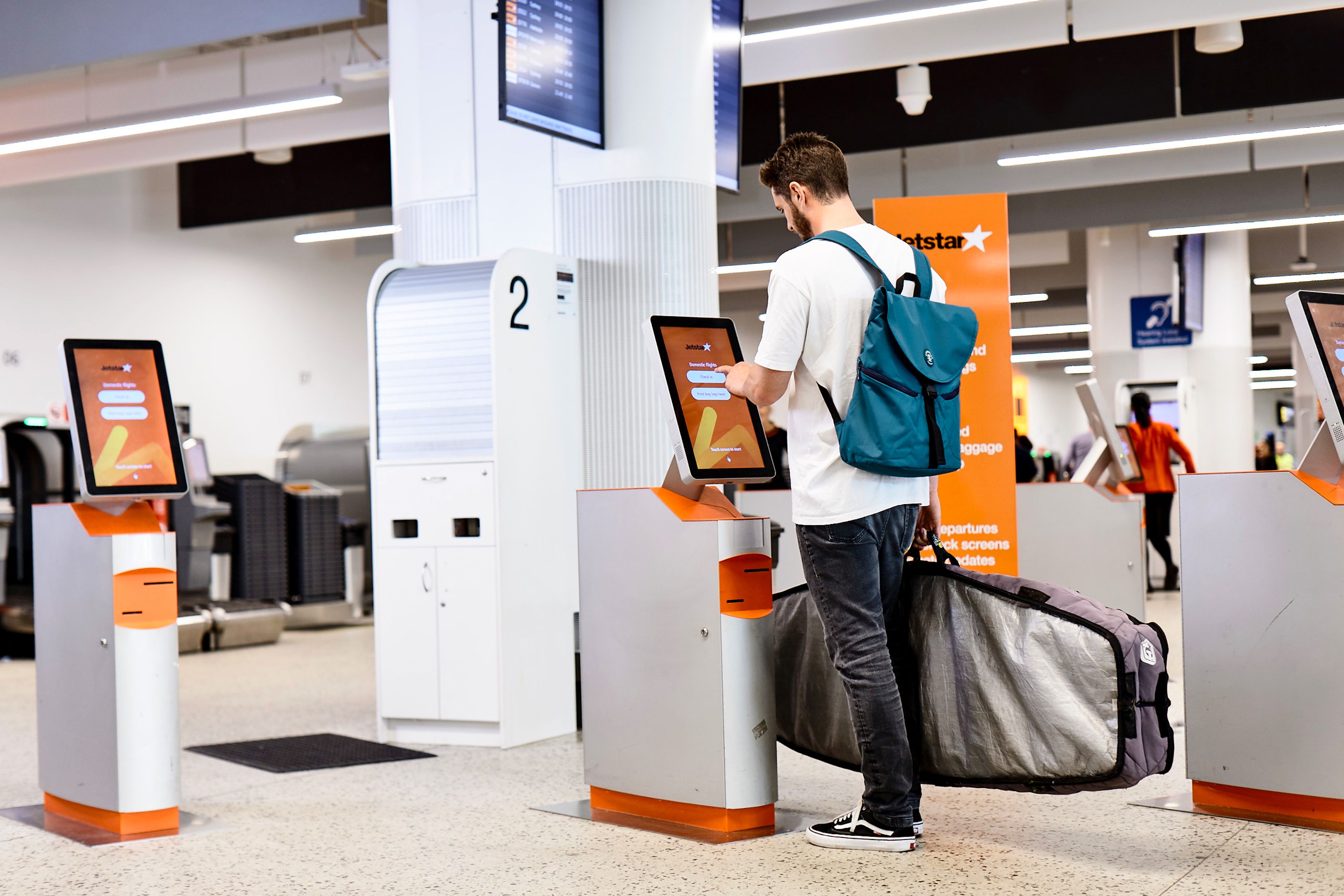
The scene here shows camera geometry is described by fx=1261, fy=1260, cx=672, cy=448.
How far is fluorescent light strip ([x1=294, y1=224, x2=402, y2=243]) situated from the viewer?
34.8 feet

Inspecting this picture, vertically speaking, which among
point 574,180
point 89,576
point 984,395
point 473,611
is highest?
point 574,180

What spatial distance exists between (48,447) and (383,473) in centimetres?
450

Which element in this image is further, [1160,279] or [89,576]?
[1160,279]

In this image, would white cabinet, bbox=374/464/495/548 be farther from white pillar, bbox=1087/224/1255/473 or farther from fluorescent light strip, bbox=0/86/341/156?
white pillar, bbox=1087/224/1255/473

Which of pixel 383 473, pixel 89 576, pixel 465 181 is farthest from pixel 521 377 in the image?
pixel 89 576

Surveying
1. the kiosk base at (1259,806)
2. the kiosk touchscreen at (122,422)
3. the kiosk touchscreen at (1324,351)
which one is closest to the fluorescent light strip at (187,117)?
the kiosk touchscreen at (122,422)

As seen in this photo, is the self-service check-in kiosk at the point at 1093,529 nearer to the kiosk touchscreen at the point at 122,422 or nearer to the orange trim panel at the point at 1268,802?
the orange trim panel at the point at 1268,802

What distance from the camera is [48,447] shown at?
8055 millimetres

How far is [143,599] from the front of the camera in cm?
327

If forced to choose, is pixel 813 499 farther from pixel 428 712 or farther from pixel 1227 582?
pixel 428 712

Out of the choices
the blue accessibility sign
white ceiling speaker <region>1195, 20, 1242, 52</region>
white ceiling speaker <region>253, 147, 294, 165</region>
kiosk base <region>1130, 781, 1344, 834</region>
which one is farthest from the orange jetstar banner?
the blue accessibility sign

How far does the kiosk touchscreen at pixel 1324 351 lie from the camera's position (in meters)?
3.02

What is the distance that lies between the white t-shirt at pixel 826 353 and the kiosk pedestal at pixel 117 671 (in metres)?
1.71

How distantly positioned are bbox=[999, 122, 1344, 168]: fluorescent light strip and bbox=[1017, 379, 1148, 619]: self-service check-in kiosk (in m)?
2.92
